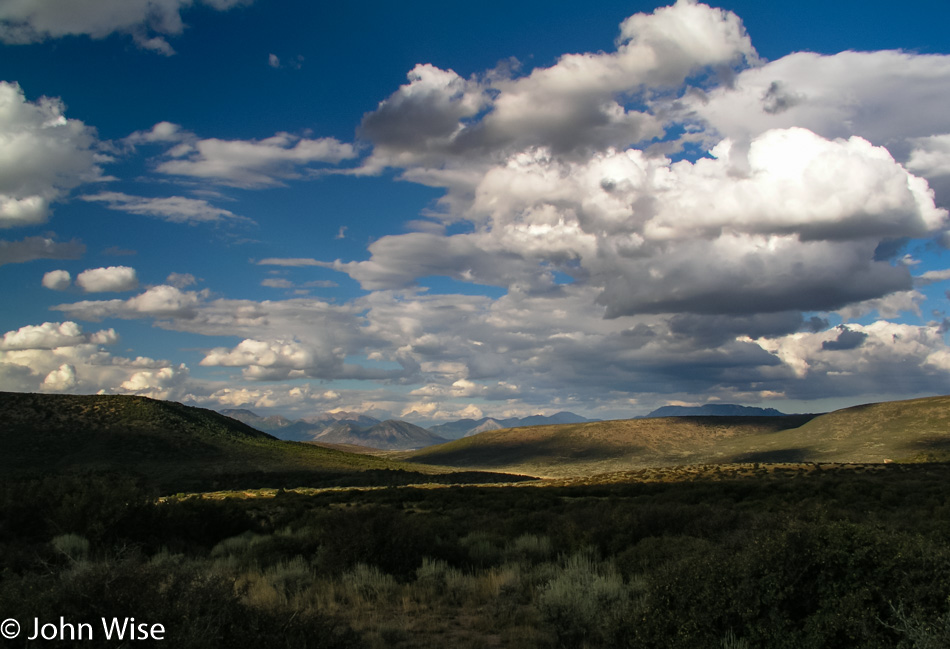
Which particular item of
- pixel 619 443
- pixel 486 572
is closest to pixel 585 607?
pixel 486 572

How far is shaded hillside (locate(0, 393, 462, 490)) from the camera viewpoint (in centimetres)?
7181

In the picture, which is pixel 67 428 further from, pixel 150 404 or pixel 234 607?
pixel 234 607

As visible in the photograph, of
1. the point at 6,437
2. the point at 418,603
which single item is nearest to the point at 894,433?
the point at 418,603

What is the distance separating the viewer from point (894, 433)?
114625 mm

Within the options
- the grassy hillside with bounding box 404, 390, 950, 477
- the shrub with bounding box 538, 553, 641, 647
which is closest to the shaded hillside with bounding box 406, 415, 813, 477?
the grassy hillside with bounding box 404, 390, 950, 477

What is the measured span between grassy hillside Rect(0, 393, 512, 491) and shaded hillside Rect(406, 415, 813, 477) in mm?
71778

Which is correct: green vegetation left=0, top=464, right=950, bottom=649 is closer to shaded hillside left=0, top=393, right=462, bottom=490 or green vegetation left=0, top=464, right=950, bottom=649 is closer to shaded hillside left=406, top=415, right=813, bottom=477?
shaded hillside left=0, top=393, right=462, bottom=490

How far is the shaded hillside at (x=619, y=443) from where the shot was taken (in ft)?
492

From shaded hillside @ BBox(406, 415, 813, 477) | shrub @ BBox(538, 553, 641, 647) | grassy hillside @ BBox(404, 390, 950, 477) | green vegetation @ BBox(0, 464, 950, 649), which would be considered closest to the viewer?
green vegetation @ BBox(0, 464, 950, 649)

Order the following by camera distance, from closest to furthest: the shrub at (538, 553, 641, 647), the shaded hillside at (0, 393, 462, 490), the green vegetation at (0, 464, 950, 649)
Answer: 1. the green vegetation at (0, 464, 950, 649)
2. the shrub at (538, 553, 641, 647)
3. the shaded hillside at (0, 393, 462, 490)

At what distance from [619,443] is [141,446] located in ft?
406

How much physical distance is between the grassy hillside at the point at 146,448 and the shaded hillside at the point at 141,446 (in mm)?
106

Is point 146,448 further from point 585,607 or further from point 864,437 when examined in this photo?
point 864,437

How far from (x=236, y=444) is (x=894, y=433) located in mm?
126986
